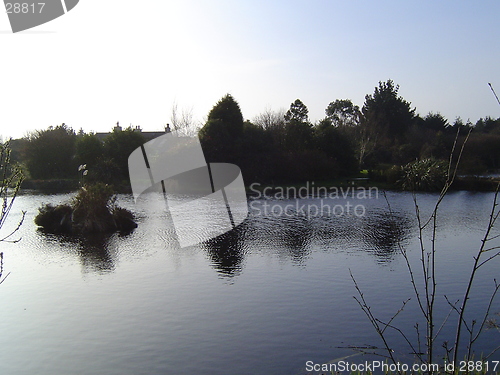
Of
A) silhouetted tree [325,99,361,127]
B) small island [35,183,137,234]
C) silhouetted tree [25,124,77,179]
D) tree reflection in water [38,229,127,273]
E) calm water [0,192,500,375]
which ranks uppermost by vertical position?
silhouetted tree [325,99,361,127]

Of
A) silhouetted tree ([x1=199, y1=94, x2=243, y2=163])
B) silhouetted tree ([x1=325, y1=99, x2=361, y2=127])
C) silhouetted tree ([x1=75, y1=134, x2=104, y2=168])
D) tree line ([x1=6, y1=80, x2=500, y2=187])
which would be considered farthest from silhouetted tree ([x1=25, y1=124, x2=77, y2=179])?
silhouetted tree ([x1=325, y1=99, x2=361, y2=127])

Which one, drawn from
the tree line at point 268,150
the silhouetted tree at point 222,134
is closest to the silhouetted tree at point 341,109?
the tree line at point 268,150

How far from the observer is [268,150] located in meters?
25.6

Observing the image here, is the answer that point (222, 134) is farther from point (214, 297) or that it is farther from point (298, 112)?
point (214, 297)

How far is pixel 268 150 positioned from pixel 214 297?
19063mm

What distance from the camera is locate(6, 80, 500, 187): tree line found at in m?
24.6

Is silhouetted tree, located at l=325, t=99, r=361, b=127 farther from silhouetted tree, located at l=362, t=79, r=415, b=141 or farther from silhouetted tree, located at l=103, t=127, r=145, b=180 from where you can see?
silhouetted tree, located at l=103, t=127, r=145, b=180

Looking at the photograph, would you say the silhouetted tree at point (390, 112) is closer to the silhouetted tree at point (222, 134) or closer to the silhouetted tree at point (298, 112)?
the silhouetted tree at point (298, 112)

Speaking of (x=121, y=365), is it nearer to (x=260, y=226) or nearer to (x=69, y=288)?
(x=69, y=288)

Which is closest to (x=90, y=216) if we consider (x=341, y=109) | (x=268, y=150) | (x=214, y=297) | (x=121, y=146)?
(x=214, y=297)

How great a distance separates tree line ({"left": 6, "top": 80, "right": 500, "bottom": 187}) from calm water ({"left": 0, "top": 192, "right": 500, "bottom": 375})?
12.3 m

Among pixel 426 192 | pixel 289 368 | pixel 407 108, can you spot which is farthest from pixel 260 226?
pixel 407 108

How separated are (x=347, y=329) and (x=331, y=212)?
962 centimetres

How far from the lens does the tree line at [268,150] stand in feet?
80.6
